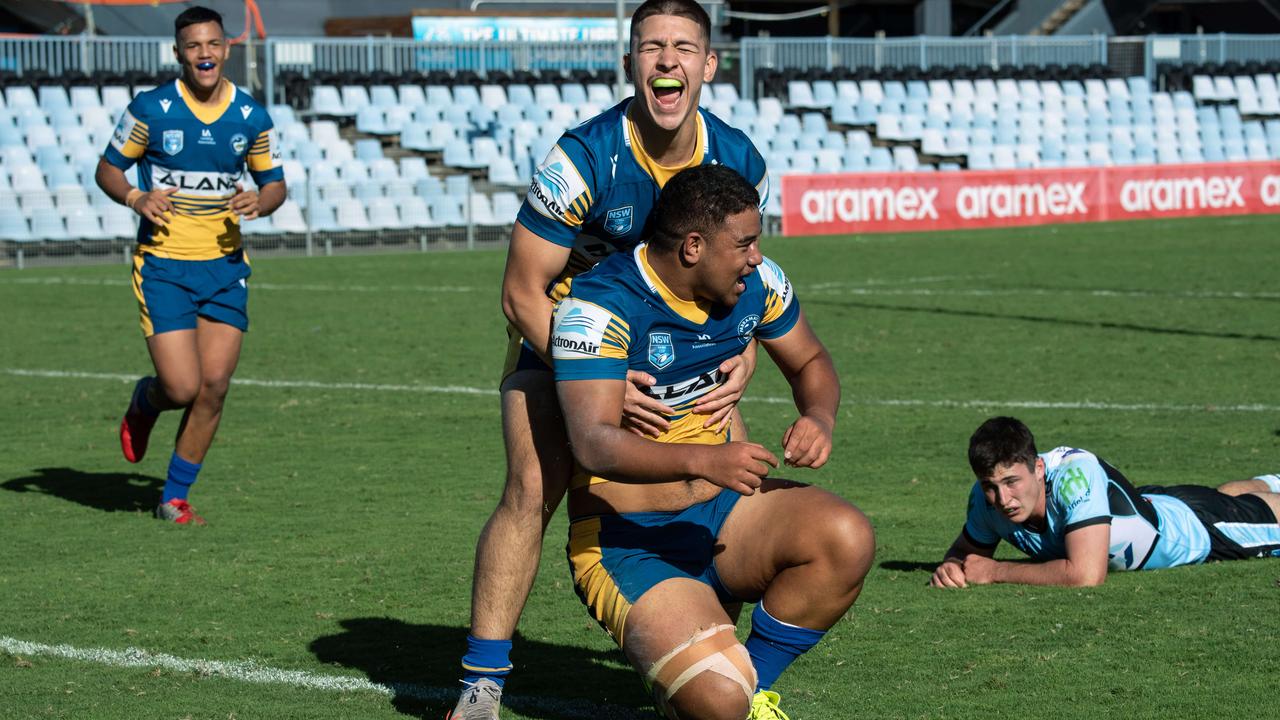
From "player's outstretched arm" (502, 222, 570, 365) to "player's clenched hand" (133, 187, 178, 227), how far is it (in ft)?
11.3

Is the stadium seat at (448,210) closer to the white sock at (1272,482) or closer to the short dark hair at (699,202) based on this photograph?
the white sock at (1272,482)

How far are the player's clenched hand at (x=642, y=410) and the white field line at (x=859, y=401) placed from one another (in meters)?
6.53

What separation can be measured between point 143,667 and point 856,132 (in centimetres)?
2992

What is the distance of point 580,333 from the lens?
4270 millimetres

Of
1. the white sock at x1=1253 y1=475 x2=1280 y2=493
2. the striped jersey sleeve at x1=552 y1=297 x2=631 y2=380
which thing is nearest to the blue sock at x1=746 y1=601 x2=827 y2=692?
the striped jersey sleeve at x1=552 y1=297 x2=631 y2=380

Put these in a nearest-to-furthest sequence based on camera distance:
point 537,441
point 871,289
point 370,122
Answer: point 537,441
point 871,289
point 370,122

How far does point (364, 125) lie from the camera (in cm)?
3044

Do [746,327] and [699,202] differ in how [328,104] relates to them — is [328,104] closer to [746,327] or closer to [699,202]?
[746,327]

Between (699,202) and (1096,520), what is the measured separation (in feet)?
8.53

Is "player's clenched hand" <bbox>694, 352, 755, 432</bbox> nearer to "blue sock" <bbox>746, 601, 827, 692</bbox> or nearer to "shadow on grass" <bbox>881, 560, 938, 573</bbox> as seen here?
"blue sock" <bbox>746, 601, 827, 692</bbox>

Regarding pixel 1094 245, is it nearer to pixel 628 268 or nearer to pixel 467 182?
pixel 467 182

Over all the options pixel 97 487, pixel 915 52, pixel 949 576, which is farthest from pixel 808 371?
pixel 915 52

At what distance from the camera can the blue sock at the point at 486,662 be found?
4.56 meters

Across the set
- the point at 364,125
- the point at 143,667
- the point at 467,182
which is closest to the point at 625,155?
the point at 143,667
